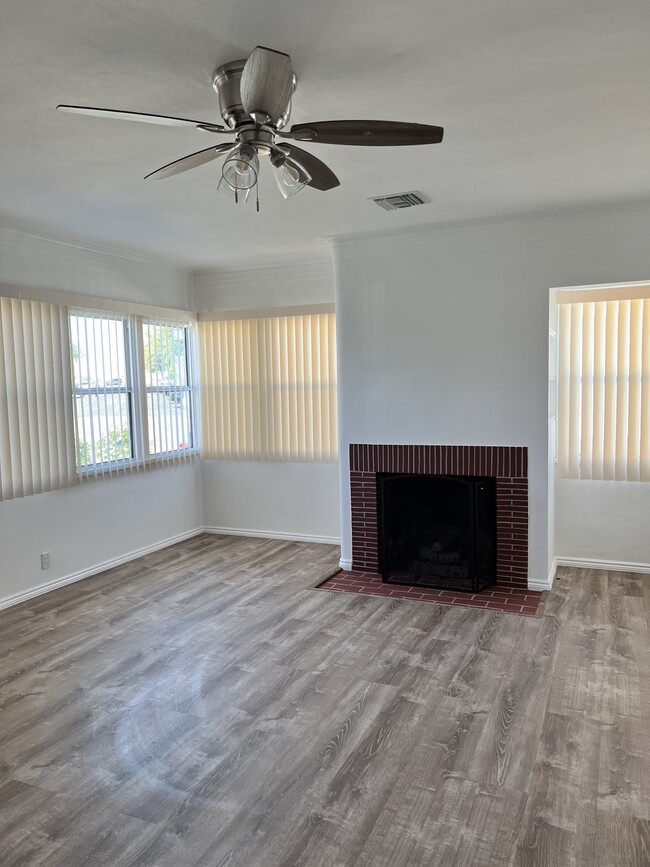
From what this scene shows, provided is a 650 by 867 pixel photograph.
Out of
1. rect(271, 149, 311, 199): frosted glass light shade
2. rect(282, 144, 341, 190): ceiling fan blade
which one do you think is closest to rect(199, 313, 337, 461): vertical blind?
rect(282, 144, 341, 190): ceiling fan blade

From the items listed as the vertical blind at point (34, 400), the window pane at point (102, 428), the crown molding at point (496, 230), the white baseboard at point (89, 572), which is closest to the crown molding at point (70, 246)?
the vertical blind at point (34, 400)

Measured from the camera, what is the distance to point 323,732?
109 inches

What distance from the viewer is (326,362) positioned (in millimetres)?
5688

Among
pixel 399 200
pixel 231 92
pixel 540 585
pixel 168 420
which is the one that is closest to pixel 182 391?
pixel 168 420

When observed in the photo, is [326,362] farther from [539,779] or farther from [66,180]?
[539,779]

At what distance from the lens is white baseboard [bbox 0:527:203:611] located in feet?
14.5

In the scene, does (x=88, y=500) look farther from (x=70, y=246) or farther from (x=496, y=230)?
(x=496, y=230)

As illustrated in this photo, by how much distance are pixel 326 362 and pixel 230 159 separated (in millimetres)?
3585

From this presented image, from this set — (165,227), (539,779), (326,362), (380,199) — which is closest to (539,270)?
(380,199)

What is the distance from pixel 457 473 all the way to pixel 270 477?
209 centimetres

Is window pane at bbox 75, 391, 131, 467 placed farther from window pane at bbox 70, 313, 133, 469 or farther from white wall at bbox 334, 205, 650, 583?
white wall at bbox 334, 205, 650, 583

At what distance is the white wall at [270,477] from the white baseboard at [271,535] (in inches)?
0.4

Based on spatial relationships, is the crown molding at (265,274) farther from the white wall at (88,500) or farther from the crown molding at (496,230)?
the crown molding at (496,230)

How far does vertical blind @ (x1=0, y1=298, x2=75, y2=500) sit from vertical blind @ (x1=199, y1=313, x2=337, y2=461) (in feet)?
5.61
